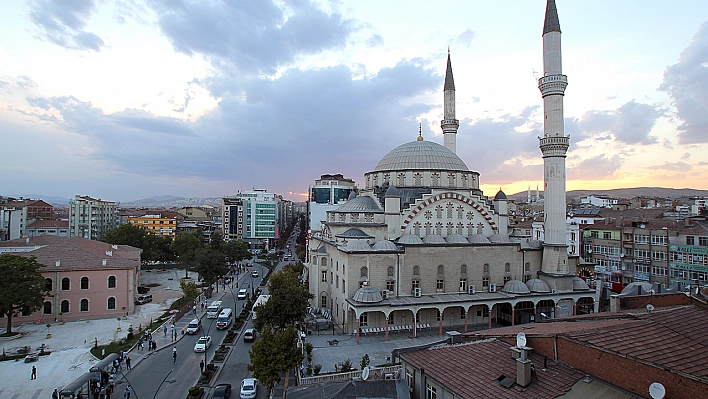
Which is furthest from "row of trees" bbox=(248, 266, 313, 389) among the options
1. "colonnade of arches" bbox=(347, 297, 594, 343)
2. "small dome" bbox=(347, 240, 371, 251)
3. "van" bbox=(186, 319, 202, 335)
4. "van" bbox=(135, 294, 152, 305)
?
"van" bbox=(135, 294, 152, 305)

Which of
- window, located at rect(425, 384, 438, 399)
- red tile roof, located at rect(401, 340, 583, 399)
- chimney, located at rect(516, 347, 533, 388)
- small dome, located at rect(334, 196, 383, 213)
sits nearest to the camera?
red tile roof, located at rect(401, 340, 583, 399)

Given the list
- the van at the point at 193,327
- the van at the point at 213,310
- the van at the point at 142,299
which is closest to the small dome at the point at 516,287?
the van at the point at 193,327

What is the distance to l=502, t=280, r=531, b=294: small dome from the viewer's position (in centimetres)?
3002

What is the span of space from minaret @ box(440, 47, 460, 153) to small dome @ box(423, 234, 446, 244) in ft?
46.9

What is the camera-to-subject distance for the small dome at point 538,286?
99.8 feet

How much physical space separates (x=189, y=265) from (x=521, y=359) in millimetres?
52990

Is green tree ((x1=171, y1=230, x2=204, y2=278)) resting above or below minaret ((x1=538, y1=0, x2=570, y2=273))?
below

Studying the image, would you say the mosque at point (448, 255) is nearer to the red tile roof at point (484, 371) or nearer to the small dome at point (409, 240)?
the small dome at point (409, 240)

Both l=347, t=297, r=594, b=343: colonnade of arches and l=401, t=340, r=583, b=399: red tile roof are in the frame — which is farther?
l=347, t=297, r=594, b=343: colonnade of arches

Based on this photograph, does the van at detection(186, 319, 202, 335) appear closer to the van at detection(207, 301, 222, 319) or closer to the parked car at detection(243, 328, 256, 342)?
the van at detection(207, 301, 222, 319)

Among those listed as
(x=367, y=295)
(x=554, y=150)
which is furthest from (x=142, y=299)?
(x=554, y=150)

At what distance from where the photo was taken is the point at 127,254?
42.0 metres

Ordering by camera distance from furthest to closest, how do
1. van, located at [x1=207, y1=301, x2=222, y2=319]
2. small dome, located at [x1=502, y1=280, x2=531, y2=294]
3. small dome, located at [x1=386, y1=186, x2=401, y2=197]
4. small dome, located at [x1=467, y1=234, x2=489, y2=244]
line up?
van, located at [x1=207, y1=301, x2=222, y2=319] → small dome, located at [x1=386, y1=186, x2=401, y2=197] → small dome, located at [x1=467, y1=234, x2=489, y2=244] → small dome, located at [x1=502, y1=280, x2=531, y2=294]

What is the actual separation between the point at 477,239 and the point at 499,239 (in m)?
1.85
